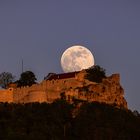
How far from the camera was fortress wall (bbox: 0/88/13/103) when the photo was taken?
507 ft

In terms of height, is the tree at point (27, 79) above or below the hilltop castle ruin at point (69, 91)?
above

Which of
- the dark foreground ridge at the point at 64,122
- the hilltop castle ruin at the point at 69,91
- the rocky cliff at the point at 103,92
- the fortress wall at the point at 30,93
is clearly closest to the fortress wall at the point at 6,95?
the hilltop castle ruin at the point at 69,91

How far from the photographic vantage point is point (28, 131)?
144 metres

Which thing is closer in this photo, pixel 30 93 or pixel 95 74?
pixel 30 93

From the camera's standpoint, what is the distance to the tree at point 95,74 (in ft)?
520

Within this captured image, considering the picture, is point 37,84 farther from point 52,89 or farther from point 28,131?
point 28,131

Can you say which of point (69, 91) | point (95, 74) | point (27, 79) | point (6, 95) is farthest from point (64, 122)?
point (27, 79)

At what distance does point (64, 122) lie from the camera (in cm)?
14738

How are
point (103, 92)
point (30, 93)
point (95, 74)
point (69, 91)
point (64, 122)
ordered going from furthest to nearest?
point (95, 74)
point (103, 92)
point (30, 93)
point (69, 91)
point (64, 122)

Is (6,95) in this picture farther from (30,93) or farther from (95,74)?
(95,74)

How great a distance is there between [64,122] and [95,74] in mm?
14468

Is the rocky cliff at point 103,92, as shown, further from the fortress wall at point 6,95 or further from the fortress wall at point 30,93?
the fortress wall at point 6,95

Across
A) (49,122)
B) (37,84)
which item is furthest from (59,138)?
(37,84)

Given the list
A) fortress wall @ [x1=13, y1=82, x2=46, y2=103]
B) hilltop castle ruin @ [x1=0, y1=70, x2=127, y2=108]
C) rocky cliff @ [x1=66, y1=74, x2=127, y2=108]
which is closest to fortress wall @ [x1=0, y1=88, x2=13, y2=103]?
hilltop castle ruin @ [x1=0, y1=70, x2=127, y2=108]
